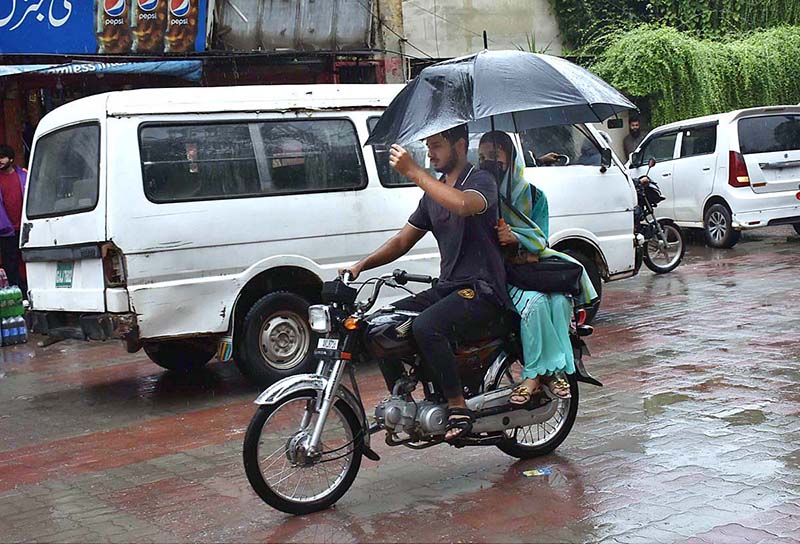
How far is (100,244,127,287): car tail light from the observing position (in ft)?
25.6

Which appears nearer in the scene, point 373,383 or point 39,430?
point 39,430

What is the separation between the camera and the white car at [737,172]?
15578mm

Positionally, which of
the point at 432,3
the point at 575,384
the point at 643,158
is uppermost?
the point at 432,3

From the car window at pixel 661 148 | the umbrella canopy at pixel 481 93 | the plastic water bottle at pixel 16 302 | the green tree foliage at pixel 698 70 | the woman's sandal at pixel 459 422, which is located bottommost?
the woman's sandal at pixel 459 422

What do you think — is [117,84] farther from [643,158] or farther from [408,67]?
[643,158]

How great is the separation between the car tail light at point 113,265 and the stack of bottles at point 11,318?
4.45 meters

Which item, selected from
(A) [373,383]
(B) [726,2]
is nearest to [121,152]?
(A) [373,383]

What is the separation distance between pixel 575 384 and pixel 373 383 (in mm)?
2677

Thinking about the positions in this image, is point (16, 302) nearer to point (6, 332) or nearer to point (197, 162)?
point (6, 332)

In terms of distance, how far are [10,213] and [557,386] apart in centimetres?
874

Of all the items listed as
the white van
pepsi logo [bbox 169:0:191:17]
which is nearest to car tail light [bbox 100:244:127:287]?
the white van

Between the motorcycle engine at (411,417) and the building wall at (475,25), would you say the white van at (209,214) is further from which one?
the building wall at (475,25)

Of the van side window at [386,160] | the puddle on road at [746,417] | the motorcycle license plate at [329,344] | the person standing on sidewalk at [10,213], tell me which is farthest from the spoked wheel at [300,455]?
the person standing on sidewalk at [10,213]

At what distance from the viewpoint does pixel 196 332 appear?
8086 millimetres
